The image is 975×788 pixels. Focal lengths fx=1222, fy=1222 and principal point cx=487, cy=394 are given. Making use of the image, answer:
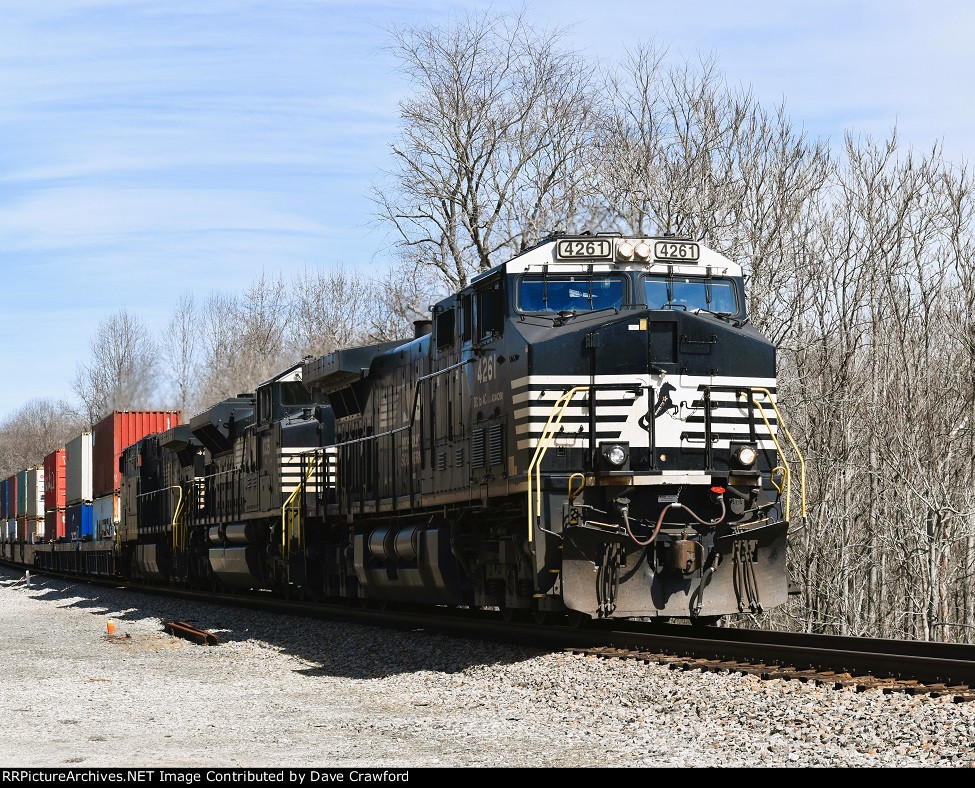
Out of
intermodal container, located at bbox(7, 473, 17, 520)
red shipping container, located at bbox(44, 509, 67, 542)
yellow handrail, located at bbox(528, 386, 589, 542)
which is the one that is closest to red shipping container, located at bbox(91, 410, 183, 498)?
red shipping container, located at bbox(44, 509, 67, 542)

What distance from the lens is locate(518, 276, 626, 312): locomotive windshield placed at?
41.1 feet

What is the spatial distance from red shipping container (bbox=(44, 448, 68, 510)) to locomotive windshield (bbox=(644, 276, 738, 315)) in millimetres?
37213

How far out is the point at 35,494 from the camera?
5334 cm

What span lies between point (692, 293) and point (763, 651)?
3.92 m

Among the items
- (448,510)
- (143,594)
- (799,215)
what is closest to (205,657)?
(448,510)

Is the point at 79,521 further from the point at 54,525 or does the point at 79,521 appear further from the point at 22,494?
the point at 22,494

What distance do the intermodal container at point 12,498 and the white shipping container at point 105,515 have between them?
2091cm

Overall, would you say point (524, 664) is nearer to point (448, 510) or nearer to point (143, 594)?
point (448, 510)

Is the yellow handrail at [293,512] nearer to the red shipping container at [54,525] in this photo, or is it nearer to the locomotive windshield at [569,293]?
the locomotive windshield at [569,293]

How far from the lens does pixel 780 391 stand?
27.9 metres

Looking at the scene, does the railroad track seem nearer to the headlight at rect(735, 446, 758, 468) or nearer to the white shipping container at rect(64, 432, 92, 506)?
the headlight at rect(735, 446, 758, 468)

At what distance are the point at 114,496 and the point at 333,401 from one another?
1963cm

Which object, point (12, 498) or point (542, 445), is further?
point (12, 498)

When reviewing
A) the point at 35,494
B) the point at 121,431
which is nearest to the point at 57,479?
the point at 35,494
